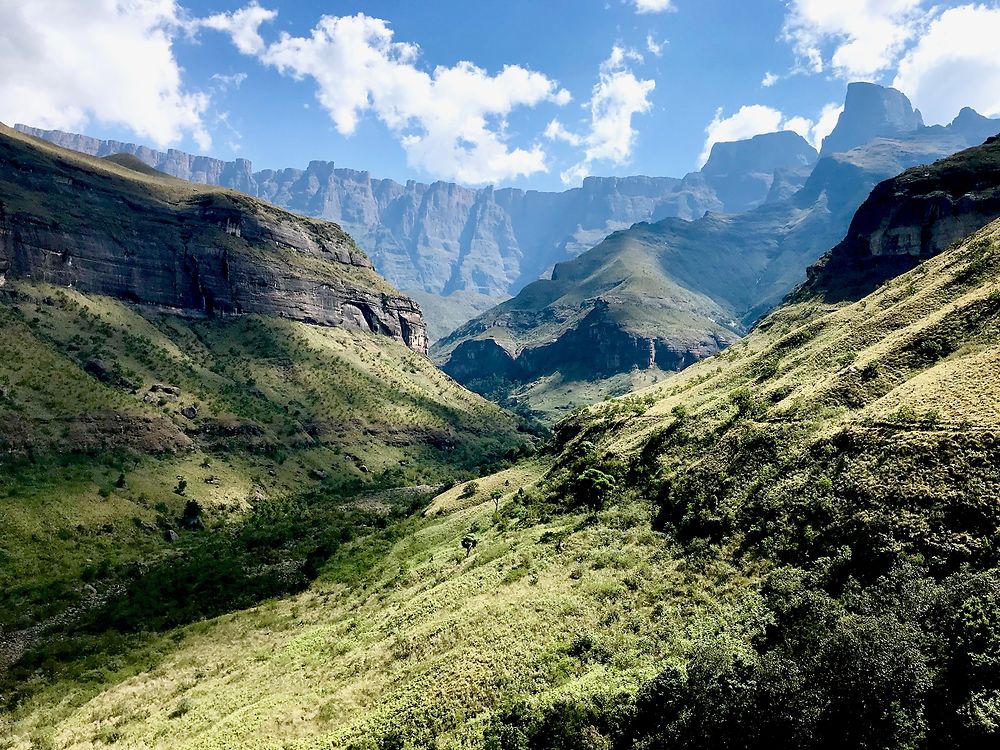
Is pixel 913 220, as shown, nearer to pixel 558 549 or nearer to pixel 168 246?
pixel 558 549

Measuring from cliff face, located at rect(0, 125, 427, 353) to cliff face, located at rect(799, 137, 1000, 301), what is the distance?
136391 millimetres

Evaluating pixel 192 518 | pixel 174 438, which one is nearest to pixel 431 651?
pixel 192 518

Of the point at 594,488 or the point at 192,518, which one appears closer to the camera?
the point at 594,488

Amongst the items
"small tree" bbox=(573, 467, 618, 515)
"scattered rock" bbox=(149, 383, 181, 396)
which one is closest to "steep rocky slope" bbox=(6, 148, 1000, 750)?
"small tree" bbox=(573, 467, 618, 515)

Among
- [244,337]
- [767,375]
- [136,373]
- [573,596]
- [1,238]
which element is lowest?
[573,596]

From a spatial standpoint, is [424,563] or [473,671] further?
[424,563]

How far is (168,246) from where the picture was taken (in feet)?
473

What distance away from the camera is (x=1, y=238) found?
358ft

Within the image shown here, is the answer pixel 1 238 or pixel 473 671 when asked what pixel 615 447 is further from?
pixel 1 238

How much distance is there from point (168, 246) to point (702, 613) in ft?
525

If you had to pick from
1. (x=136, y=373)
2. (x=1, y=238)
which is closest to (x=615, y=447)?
(x=136, y=373)

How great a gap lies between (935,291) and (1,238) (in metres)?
154

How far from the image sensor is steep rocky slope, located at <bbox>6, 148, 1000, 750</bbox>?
20.0m

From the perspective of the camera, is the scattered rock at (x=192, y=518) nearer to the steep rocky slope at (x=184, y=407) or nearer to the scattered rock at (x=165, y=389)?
the steep rocky slope at (x=184, y=407)
